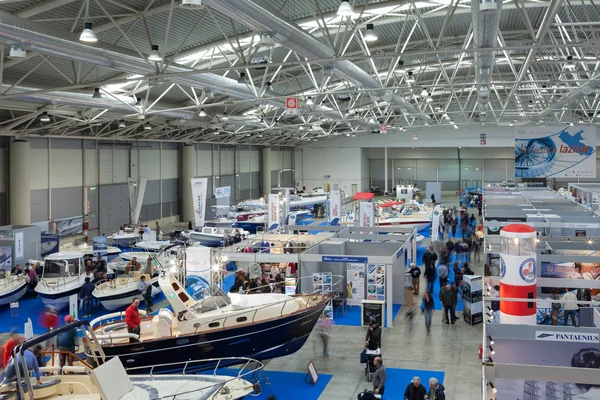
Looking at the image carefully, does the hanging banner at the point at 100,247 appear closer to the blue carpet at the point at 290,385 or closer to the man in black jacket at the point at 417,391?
the blue carpet at the point at 290,385

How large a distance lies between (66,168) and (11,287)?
12.1 m

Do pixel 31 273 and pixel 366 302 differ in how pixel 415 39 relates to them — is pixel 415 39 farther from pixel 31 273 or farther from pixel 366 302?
pixel 31 273

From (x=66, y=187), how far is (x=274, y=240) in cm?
1383

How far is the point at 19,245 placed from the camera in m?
20.3

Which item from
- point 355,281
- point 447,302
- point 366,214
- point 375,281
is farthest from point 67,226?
point 447,302

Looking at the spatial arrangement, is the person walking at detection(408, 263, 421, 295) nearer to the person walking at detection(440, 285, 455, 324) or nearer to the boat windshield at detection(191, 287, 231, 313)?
the person walking at detection(440, 285, 455, 324)

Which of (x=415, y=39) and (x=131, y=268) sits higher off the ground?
(x=415, y=39)

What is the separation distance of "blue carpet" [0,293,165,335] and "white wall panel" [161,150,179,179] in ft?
62.0

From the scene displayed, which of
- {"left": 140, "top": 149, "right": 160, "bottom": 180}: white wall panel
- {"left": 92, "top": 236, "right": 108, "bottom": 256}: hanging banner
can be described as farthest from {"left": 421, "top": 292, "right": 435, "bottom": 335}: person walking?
{"left": 140, "top": 149, "right": 160, "bottom": 180}: white wall panel

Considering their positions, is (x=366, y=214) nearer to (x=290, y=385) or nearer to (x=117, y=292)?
(x=117, y=292)

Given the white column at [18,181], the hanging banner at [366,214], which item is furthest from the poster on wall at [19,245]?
the hanging banner at [366,214]

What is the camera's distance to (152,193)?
35.5 metres

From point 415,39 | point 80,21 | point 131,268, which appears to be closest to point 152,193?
point 131,268

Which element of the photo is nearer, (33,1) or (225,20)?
(33,1)
